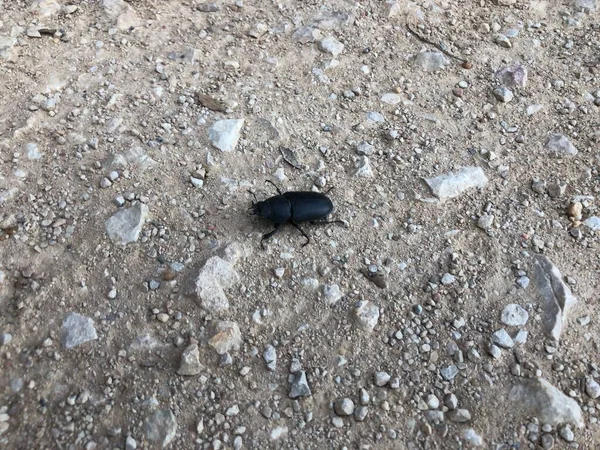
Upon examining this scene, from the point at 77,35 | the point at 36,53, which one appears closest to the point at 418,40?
the point at 77,35

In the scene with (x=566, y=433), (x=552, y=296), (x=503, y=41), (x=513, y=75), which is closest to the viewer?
(x=566, y=433)

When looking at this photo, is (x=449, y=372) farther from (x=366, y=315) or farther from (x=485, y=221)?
(x=485, y=221)

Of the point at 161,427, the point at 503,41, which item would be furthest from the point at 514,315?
the point at 503,41

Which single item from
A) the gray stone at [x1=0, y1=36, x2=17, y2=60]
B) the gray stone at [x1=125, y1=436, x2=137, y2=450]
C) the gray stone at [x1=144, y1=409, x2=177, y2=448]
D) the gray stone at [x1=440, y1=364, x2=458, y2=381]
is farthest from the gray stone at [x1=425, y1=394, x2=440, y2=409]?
the gray stone at [x1=0, y1=36, x2=17, y2=60]

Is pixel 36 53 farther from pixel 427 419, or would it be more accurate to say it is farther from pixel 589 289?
pixel 589 289

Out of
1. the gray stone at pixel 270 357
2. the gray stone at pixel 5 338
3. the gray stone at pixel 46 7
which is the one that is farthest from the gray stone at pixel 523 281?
the gray stone at pixel 46 7
